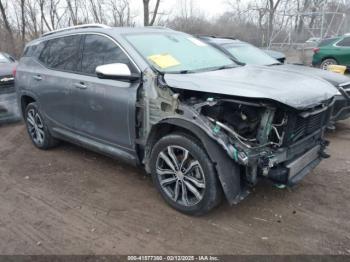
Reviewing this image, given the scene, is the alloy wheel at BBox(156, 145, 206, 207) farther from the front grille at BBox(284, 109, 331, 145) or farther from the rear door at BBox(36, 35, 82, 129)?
the rear door at BBox(36, 35, 82, 129)

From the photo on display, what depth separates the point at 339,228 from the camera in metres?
3.21

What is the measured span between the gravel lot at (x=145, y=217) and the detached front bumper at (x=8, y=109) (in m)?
3.21

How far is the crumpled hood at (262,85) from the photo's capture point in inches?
112

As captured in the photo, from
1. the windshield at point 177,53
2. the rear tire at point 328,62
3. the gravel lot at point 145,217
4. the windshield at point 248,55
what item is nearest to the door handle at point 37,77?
the gravel lot at point 145,217

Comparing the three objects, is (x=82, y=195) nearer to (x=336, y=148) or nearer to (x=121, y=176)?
(x=121, y=176)

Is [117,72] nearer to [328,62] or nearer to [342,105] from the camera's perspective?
[342,105]

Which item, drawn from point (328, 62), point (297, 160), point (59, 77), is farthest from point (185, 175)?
point (328, 62)

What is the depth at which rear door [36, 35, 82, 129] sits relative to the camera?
4.39m

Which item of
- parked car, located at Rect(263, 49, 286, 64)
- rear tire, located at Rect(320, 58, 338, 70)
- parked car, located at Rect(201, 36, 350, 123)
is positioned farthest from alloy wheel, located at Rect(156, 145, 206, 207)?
rear tire, located at Rect(320, 58, 338, 70)

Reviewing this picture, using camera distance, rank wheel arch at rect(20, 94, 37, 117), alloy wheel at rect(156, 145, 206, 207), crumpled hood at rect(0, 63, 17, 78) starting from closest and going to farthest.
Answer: alloy wheel at rect(156, 145, 206, 207), wheel arch at rect(20, 94, 37, 117), crumpled hood at rect(0, 63, 17, 78)

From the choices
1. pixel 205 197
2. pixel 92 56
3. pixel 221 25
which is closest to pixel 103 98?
pixel 92 56

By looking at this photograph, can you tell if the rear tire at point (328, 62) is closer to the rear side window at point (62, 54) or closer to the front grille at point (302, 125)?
the front grille at point (302, 125)

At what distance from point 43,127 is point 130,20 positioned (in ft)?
54.2

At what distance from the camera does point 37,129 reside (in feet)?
18.0
